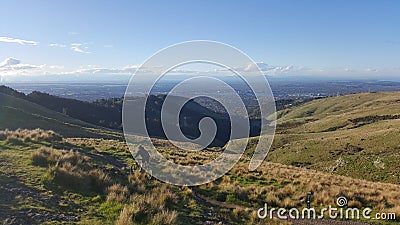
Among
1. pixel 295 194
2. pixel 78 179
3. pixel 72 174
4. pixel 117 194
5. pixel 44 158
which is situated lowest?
pixel 295 194

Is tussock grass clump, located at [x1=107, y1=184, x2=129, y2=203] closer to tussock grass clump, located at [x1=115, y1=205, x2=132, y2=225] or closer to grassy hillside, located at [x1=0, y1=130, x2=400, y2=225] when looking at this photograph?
grassy hillside, located at [x1=0, y1=130, x2=400, y2=225]

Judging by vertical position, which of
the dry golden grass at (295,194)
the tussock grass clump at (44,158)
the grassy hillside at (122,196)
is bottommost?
the dry golden grass at (295,194)

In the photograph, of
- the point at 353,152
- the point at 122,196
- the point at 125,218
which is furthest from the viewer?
the point at 353,152

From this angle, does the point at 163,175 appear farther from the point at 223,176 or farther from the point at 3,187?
the point at 3,187

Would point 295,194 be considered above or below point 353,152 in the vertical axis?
above

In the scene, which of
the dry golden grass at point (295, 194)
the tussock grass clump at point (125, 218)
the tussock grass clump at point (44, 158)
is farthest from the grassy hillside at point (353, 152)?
the tussock grass clump at point (44, 158)

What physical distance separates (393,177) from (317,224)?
2961 cm

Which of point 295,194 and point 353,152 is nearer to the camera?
point 295,194

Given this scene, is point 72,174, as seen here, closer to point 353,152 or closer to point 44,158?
point 44,158

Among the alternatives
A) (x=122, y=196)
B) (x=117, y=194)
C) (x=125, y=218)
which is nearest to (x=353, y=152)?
(x=117, y=194)

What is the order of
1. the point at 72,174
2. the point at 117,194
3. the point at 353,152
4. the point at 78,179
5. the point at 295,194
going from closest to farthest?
the point at 117,194
the point at 78,179
the point at 72,174
the point at 295,194
the point at 353,152

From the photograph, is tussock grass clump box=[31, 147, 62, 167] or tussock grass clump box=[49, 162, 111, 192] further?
tussock grass clump box=[31, 147, 62, 167]

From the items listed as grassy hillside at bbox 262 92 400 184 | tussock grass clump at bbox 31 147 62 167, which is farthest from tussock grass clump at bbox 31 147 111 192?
grassy hillside at bbox 262 92 400 184

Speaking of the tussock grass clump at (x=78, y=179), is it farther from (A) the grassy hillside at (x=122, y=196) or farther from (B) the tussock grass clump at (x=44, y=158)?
(B) the tussock grass clump at (x=44, y=158)
